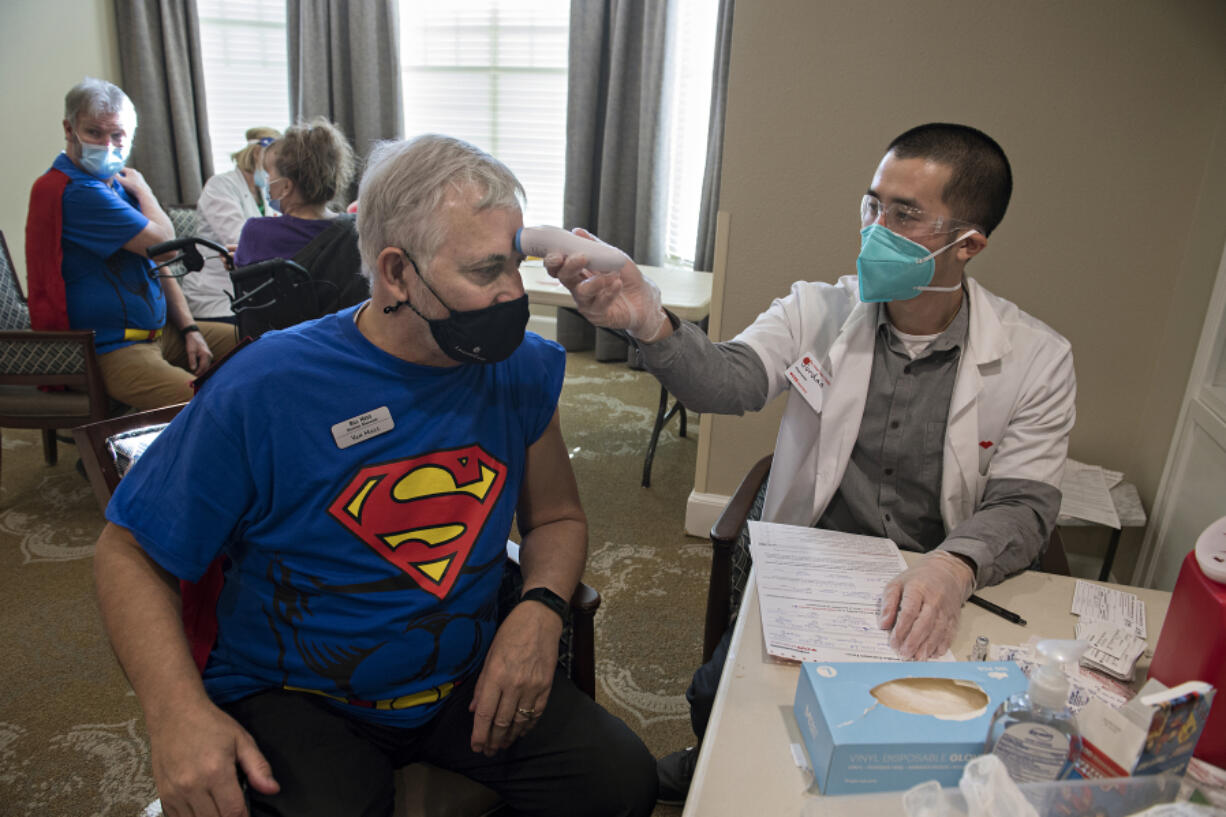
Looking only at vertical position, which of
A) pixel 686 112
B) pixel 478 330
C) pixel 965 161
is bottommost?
pixel 478 330

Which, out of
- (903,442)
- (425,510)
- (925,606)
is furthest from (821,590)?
(425,510)

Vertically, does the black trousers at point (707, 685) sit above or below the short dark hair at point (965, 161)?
below

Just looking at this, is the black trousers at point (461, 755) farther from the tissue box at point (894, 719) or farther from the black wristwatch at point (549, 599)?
the tissue box at point (894, 719)

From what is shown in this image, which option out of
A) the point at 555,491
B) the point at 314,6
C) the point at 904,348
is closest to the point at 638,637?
the point at 555,491

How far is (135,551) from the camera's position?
106 centimetres

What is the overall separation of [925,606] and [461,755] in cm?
71

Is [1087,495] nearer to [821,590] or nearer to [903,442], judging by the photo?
[903,442]

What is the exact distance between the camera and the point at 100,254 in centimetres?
264

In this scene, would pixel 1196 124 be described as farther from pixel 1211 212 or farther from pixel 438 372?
pixel 438 372

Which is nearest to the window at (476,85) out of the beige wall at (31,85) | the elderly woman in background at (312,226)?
the beige wall at (31,85)

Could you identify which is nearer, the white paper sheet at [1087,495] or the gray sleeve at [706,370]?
the gray sleeve at [706,370]

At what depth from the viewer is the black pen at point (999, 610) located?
3.59ft

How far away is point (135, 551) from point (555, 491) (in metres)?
0.64

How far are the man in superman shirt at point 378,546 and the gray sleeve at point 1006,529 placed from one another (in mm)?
609
